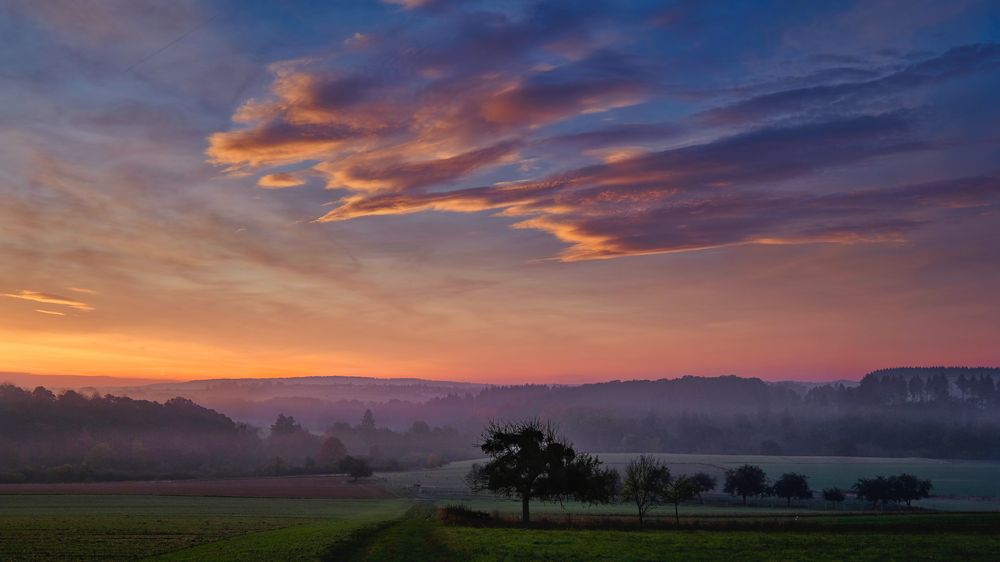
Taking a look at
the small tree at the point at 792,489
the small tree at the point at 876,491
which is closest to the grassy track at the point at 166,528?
the small tree at the point at 792,489

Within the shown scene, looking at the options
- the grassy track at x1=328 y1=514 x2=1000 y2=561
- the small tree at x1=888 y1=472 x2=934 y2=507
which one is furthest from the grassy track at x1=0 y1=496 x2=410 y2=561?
the small tree at x1=888 y1=472 x2=934 y2=507

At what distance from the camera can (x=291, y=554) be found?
50.1m

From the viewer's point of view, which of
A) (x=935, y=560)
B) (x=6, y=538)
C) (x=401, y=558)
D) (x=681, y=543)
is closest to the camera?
(x=935, y=560)

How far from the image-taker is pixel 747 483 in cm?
17225

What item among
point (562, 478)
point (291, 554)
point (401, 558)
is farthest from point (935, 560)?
point (562, 478)

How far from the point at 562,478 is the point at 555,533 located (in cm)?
2923

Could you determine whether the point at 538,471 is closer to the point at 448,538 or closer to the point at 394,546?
the point at 448,538

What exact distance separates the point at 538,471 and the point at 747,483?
9679 cm

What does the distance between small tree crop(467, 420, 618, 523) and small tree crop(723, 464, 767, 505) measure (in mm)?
87344

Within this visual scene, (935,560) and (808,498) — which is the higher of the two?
(935,560)

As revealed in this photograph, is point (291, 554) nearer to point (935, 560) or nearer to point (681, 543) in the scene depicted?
point (681, 543)

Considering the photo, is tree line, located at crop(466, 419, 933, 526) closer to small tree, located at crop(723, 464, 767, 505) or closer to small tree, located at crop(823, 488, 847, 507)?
small tree, located at crop(723, 464, 767, 505)

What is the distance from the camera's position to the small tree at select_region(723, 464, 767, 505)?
17175 cm

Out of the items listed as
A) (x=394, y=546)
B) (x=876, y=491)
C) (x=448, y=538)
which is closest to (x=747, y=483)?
(x=876, y=491)
